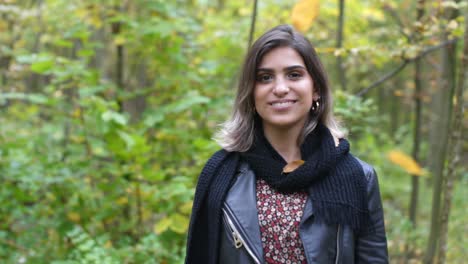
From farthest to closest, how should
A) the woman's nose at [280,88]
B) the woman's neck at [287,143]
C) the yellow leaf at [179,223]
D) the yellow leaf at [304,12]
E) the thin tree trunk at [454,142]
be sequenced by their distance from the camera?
the yellow leaf at [179,223] → the yellow leaf at [304,12] → the thin tree trunk at [454,142] → the woman's neck at [287,143] → the woman's nose at [280,88]

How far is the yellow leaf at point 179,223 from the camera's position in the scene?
4134 millimetres

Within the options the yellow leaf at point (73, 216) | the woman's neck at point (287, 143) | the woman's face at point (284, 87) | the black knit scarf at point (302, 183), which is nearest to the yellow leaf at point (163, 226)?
the yellow leaf at point (73, 216)

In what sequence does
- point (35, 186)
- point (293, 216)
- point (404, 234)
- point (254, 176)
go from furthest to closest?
point (404, 234) < point (35, 186) < point (254, 176) < point (293, 216)

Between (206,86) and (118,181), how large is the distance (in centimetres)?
151

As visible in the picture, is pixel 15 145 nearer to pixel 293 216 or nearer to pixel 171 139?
pixel 171 139

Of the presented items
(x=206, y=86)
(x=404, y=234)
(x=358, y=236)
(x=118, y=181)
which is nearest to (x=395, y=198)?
(x=404, y=234)

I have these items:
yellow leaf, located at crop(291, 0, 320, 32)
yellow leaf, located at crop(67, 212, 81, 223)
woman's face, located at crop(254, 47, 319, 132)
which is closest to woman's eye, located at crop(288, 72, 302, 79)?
woman's face, located at crop(254, 47, 319, 132)

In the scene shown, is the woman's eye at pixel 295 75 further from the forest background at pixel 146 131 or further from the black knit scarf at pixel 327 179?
the forest background at pixel 146 131

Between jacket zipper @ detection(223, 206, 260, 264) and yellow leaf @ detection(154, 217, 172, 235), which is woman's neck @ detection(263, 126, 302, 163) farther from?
yellow leaf @ detection(154, 217, 172, 235)

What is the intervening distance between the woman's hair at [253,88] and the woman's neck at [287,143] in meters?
0.03

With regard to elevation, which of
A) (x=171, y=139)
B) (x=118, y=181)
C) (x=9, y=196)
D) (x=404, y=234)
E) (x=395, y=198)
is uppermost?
(x=171, y=139)

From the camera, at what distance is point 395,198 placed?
11828mm

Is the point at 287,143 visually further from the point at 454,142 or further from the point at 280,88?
the point at 454,142

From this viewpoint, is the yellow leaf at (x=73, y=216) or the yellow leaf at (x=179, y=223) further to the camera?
the yellow leaf at (x=73, y=216)
